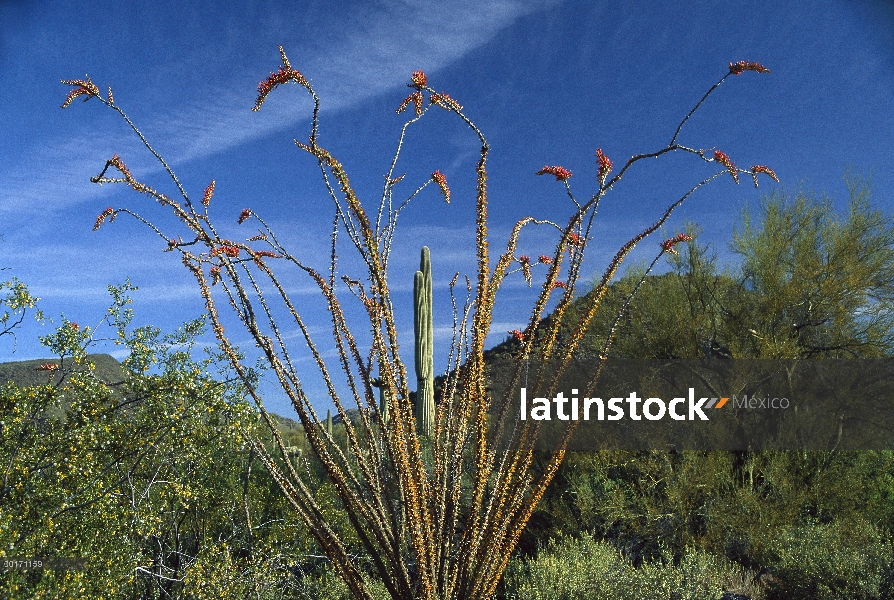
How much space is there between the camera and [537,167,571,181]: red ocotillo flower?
266 centimetres

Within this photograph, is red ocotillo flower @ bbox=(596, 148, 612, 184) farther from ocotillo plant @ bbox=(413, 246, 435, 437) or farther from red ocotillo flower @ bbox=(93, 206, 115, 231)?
ocotillo plant @ bbox=(413, 246, 435, 437)

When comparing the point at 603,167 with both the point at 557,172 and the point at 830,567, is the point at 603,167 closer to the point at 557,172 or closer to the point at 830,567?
the point at 557,172

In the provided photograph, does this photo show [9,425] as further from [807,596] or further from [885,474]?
[885,474]

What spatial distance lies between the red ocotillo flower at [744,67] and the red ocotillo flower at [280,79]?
151 centimetres

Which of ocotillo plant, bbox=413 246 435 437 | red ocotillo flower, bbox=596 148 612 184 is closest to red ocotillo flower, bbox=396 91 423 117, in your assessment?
red ocotillo flower, bbox=596 148 612 184

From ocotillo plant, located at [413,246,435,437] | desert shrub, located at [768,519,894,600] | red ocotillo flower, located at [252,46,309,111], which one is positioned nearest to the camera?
red ocotillo flower, located at [252,46,309,111]

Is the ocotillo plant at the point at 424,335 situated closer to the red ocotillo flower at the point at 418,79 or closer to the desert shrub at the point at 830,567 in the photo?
the desert shrub at the point at 830,567

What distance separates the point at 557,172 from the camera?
267cm

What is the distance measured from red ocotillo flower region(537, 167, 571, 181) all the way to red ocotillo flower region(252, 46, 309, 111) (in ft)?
3.27

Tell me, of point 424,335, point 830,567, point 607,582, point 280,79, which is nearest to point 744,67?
point 280,79

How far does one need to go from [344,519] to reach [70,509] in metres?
3.49

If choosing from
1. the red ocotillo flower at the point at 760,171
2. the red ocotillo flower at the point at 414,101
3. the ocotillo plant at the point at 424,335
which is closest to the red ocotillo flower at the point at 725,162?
the red ocotillo flower at the point at 760,171

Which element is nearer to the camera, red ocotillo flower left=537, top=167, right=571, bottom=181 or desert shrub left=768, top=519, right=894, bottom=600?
red ocotillo flower left=537, top=167, right=571, bottom=181

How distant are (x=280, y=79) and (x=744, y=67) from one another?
1.61 m
